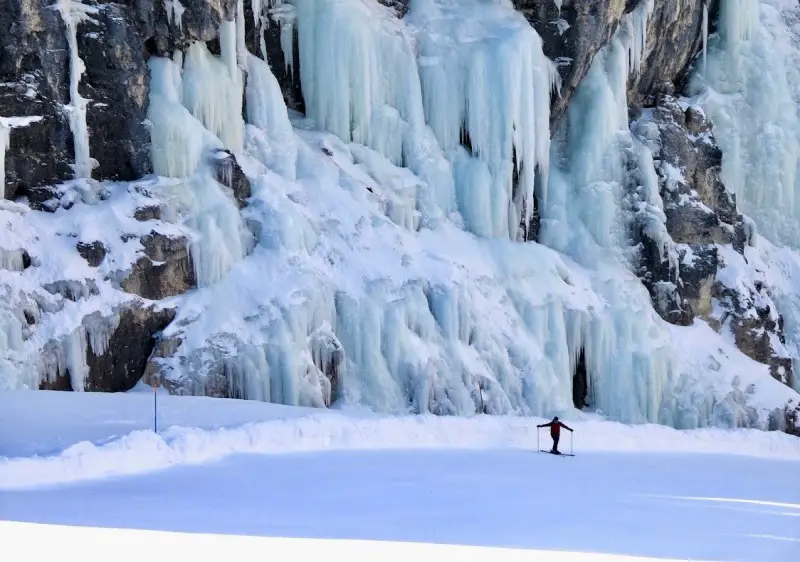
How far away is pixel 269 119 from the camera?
82.3 feet

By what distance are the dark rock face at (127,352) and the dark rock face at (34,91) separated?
291 cm

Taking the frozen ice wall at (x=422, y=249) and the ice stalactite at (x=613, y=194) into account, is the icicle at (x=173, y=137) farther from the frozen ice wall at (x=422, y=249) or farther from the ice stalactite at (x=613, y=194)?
the ice stalactite at (x=613, y=194)

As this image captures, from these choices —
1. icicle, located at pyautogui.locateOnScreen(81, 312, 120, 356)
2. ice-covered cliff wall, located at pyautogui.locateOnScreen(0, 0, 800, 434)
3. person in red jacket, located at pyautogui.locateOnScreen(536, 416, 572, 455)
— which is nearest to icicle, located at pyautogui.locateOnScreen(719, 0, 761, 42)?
ice-covered cliff wall, located at pyautogui.locateOnScreen(0, 0, 800, 434)

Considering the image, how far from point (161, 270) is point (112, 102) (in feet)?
10.7

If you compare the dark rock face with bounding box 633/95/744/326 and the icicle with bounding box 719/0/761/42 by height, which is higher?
the icicle with bounding box 719/0/761/42

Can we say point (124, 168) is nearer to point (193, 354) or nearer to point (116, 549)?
point (193, 354)

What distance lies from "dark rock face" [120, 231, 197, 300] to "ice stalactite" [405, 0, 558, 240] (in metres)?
7.65

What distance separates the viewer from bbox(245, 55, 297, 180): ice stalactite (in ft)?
81.0

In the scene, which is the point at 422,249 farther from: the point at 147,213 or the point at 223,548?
the point at 223,548

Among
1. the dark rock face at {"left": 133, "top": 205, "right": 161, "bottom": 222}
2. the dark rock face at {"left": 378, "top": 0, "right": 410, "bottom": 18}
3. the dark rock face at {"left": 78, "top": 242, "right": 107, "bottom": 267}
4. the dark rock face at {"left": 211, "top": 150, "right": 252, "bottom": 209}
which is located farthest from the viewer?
the dark rock face at {"left": 378, "top": 0, "right": 410, "bottom": 18}

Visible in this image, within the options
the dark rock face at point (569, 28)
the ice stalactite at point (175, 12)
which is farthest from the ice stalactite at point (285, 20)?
the dark rock face at point (569, 28)

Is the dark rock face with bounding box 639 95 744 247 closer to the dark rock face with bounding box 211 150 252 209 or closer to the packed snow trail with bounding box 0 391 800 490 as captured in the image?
the packed snow trail with bounding box 0 391 800 490

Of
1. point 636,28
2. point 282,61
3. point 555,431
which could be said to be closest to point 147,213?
point 282,61

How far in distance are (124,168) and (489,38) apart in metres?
9.52
